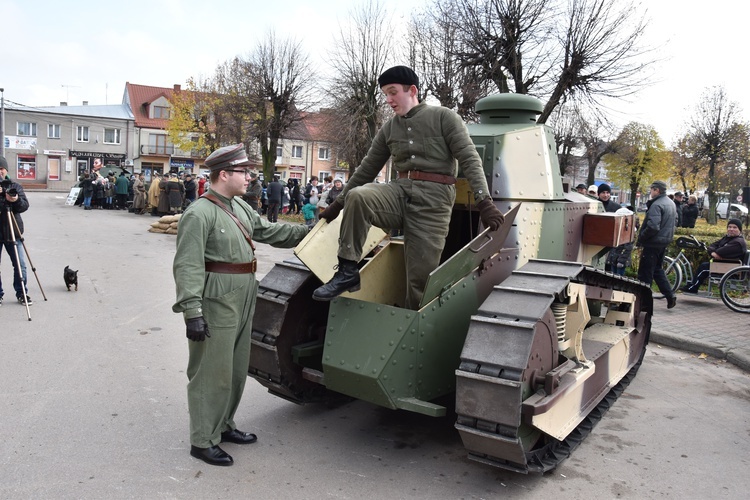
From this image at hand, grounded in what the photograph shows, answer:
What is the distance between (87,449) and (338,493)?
170cm

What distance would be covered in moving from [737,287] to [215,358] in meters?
8.66

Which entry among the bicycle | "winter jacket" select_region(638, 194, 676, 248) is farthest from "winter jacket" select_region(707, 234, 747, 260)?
"winter jacket" select_region(638, 194, 676, 248)

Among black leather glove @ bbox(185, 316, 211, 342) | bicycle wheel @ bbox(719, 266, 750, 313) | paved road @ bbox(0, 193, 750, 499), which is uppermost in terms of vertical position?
black leather glove @ bbox(185, 316, 211, 342)

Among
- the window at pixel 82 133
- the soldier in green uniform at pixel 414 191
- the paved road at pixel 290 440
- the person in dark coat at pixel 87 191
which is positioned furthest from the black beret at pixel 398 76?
the window at pixel 82 133

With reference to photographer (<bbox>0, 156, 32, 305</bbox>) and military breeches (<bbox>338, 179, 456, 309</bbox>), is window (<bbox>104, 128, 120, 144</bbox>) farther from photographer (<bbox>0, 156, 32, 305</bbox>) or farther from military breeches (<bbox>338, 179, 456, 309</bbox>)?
military breeches (<bbox>338, 179, 456, 309</bbox>)

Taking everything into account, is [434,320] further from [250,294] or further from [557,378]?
[250,294]

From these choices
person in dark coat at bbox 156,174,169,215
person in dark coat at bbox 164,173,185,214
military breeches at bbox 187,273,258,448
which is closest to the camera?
military breeches at bbox 187,273,258,448

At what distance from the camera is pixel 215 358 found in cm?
395

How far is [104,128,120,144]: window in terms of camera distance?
184 ft

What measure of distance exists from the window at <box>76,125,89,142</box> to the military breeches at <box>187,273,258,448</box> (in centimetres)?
5684

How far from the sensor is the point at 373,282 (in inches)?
187

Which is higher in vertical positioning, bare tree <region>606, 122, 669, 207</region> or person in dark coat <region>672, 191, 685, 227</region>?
bare tree <region>606, 122, 669, 207</region>

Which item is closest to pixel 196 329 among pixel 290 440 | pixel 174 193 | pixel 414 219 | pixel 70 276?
pixel 290 440

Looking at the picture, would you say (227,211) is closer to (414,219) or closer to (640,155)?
(414,219)
